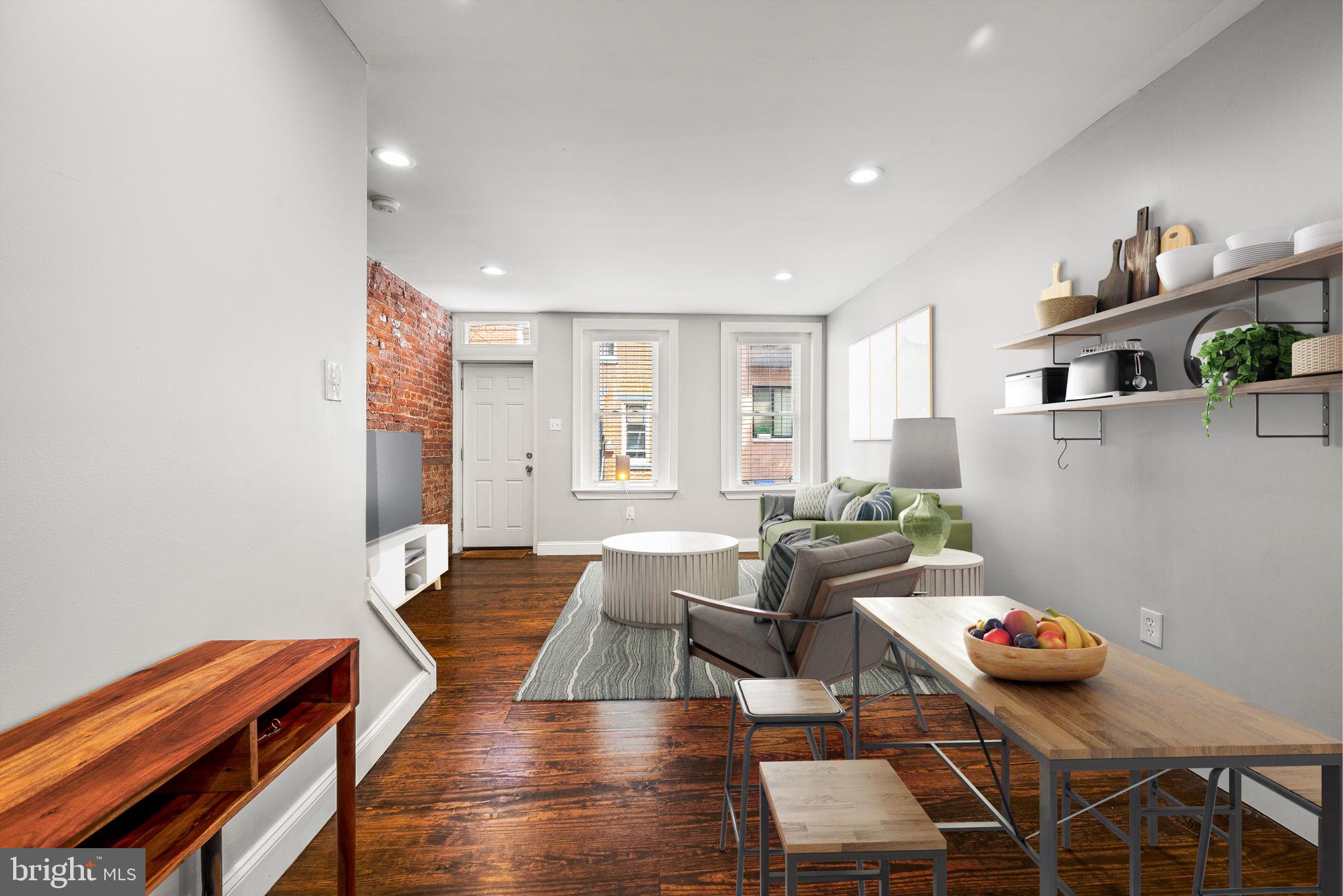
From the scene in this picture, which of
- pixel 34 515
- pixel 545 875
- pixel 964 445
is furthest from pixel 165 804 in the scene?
pixel 964 445

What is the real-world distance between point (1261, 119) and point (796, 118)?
1.53 m

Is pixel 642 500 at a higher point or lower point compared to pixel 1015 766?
higher

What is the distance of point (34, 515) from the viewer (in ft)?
3.41

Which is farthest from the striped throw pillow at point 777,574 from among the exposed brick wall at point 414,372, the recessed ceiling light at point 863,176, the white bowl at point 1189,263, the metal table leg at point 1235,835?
the exposed brick wall at point 414,372

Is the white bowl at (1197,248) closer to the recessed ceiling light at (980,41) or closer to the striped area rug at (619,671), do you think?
the recessed ceiling light at (980,41)

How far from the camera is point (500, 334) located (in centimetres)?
637

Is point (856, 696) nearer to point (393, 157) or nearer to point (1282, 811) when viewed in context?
point (1282, 811)

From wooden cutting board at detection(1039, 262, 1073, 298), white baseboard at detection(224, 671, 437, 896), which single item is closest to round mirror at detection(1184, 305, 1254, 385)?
wooden cutting board at detection(1039, 262, 1073, 298)

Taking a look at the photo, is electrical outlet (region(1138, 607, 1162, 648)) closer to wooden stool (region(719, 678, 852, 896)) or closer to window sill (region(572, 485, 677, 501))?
wooden stool (region(719, 678, 852, 896))

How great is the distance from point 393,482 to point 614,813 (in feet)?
9.38

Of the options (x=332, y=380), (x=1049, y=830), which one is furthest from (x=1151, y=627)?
(x=332, y=380)

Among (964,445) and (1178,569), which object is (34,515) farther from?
(964,445)

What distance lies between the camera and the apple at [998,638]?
1.19m

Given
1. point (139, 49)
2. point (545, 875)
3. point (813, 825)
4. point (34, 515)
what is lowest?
point (545, 875)
